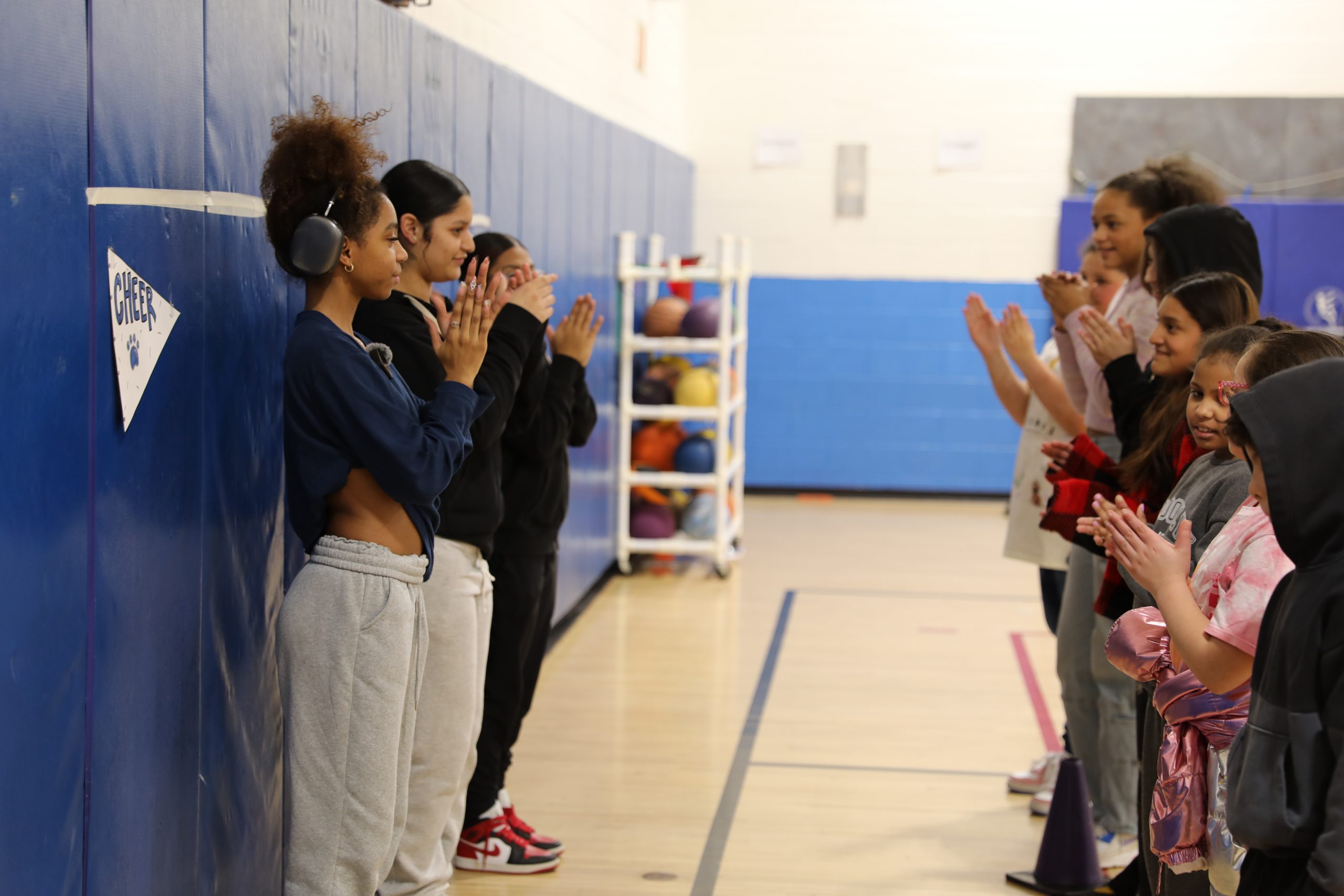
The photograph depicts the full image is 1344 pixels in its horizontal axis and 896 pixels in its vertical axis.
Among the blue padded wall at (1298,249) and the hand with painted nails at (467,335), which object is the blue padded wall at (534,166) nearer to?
the hand with painted nails at (467,335)

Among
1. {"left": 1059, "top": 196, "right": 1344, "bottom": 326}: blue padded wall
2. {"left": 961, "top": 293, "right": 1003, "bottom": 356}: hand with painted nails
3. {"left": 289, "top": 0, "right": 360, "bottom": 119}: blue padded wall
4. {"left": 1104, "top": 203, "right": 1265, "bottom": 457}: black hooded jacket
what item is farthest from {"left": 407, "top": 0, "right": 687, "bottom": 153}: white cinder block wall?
{"left": 1059, "top": 196, "right": 1344, "bottom": 326}: blue padded wall

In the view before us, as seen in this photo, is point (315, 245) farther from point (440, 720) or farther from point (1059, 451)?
point (1059, 451)

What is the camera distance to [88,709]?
1.79 metres

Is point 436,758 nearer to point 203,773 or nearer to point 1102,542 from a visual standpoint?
point 203,773

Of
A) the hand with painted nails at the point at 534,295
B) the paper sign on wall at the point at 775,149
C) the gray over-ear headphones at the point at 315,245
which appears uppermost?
the paper sign on wall at the point at 775,149

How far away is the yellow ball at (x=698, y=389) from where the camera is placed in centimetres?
615

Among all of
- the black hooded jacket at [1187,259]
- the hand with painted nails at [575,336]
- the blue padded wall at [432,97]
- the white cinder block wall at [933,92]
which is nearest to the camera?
the black hooded jacket at [1187,259]

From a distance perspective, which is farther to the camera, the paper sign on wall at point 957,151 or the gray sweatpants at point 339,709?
the paper sign on wall at point 957,151

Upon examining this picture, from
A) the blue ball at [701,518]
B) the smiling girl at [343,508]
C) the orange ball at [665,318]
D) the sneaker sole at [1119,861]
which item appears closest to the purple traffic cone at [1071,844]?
the sneaker sole at [1119,861]

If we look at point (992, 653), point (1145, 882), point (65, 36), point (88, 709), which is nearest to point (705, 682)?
point (992, 653)

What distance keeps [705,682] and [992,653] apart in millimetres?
1234

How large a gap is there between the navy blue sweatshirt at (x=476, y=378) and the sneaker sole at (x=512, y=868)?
0.84 meters

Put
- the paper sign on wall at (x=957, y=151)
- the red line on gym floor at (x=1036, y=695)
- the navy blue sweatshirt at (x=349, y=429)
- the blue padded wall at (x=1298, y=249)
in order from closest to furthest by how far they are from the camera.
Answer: the navy blue sweatshirt at (x=349, y=429)
the red line on gym floor at (x=1036, y=695)
the blue padded wall at (x=1298, y=249)
the paper sign on wall at (x=957, y=151)

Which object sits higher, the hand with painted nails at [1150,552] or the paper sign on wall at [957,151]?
the paper sign on wall at [957,151]
